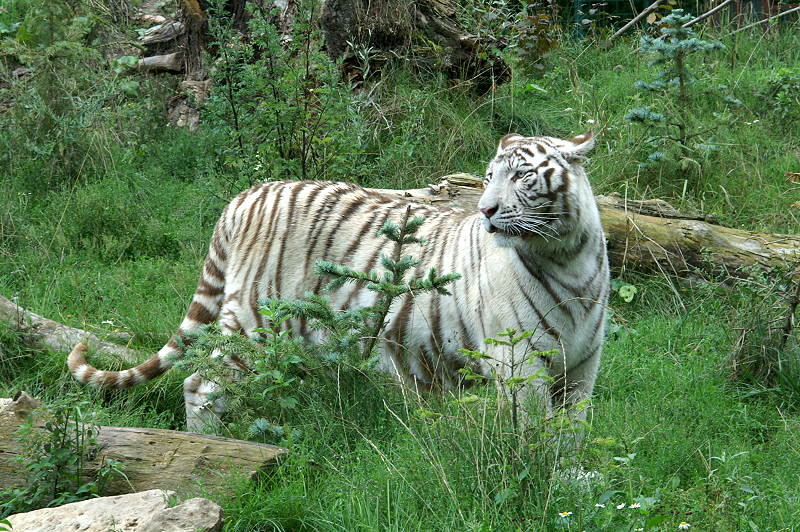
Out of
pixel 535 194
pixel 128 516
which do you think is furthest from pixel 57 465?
pixel 535 194

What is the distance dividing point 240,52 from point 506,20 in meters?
3.13

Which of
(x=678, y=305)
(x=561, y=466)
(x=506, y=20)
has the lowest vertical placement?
(x=678, y=305)

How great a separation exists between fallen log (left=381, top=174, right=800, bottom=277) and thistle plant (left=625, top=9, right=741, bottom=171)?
950mm

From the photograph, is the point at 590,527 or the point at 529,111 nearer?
the point at 590,527

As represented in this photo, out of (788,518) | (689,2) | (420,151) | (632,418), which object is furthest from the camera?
(689,2)

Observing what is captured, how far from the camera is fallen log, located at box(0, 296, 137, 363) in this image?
539 cm

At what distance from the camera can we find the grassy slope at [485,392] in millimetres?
3301

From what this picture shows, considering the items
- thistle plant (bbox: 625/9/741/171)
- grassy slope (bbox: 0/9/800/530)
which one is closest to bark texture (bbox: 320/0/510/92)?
grassy slope (bbox: 0/9/800/530)

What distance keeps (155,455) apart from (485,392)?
4.40ft

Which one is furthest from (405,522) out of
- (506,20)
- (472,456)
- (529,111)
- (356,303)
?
(506,20)

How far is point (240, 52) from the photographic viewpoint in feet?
23.7

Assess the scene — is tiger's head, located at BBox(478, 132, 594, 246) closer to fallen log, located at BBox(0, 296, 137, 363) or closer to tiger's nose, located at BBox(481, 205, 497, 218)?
tiger's nose, located at BBox(481, 205, 497, 218)

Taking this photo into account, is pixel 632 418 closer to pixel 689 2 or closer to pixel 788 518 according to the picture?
pixel 788 518

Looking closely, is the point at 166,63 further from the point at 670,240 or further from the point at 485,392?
the point at 485,392
